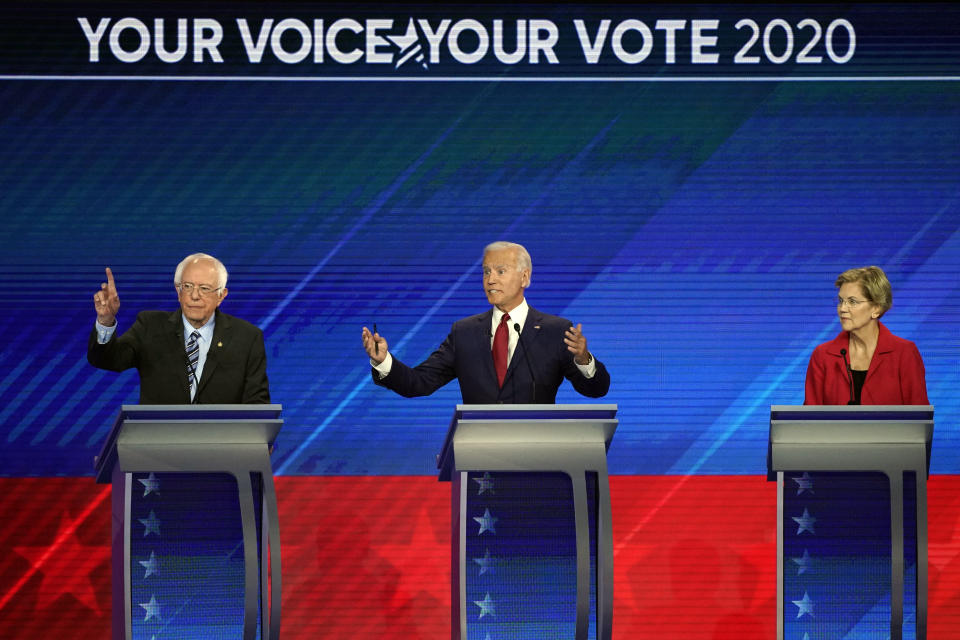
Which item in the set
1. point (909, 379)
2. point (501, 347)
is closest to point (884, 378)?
point (909, 379)

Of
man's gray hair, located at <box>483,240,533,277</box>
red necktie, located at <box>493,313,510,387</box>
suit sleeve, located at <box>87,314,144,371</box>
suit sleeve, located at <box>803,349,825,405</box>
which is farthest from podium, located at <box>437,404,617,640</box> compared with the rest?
suit sleeve, located at <box>87,314,144,371</box>

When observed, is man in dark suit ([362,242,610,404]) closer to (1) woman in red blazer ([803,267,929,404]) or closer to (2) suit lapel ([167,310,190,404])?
(2) suit lapel ([167,310,190,404])

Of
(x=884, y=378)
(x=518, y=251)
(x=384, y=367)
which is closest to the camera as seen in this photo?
(x=384, y=367)

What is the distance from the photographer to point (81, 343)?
627cm

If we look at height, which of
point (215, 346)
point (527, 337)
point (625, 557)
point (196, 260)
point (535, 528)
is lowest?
point (535, 528)

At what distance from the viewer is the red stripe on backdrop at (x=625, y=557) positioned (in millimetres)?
6305

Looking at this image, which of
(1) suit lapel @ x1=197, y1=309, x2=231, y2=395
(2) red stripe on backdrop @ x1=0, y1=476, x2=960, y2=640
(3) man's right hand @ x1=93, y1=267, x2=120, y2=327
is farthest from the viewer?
(2) red stripe on backdrop @ x1=0, y1=476, x2=960, y2=640

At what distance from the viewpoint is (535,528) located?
4.26 metres

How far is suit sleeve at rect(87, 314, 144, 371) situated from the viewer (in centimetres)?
466

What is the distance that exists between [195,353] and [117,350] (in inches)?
10.4

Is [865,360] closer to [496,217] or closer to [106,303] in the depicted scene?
[496,217]

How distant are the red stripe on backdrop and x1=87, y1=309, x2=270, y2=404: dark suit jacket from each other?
1.65 metres

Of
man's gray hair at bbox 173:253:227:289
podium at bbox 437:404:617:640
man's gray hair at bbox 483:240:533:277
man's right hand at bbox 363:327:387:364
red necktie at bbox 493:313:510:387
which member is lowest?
podium at bbox 437:404:617:640

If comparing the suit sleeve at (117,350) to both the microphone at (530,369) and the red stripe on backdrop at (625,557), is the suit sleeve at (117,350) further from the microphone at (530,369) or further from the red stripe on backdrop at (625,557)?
the red stripe on backdrop at (625,557)
